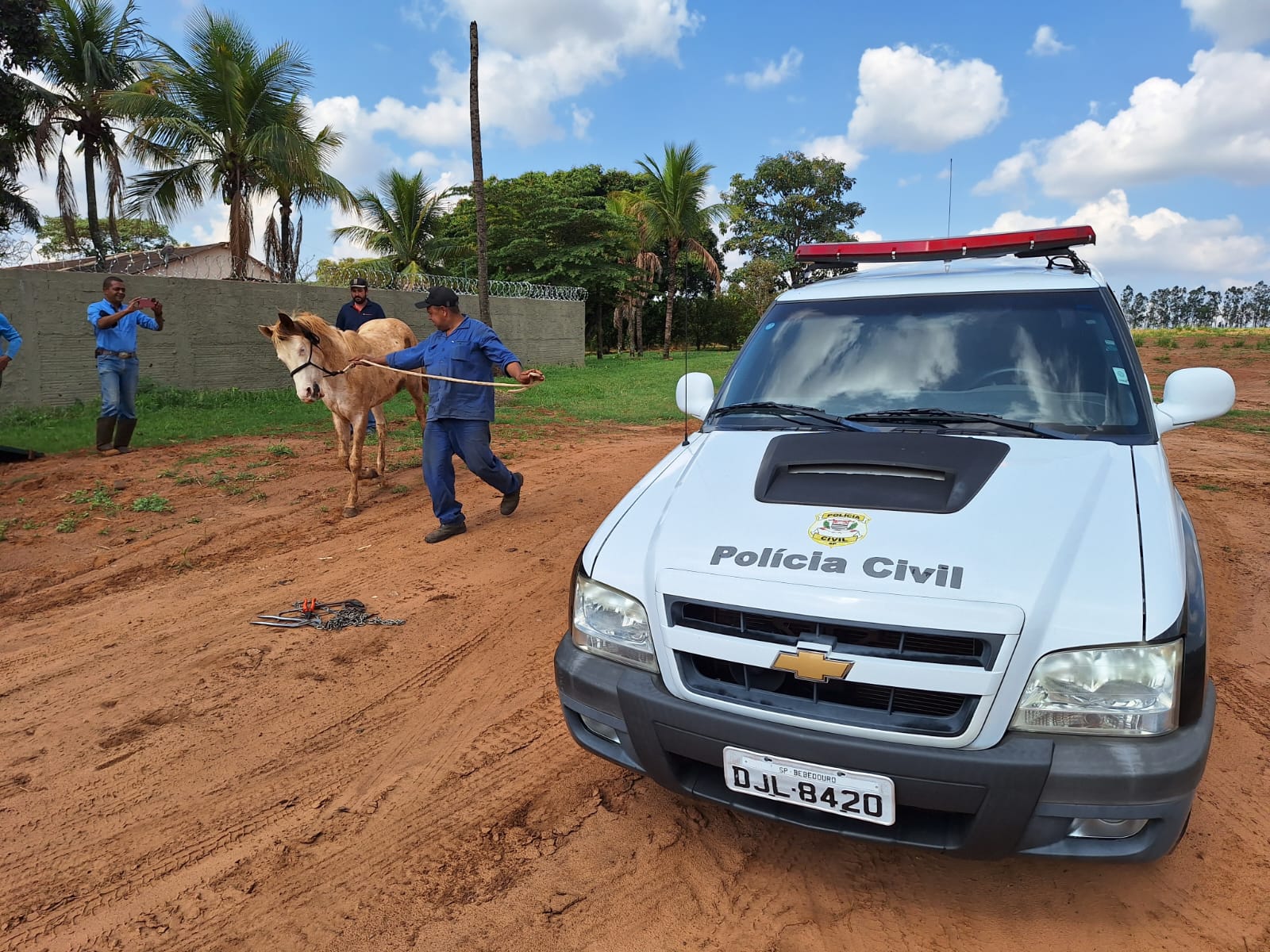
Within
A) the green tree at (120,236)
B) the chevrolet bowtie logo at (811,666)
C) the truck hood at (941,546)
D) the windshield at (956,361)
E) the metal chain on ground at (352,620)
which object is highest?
the green tree at (120,236)

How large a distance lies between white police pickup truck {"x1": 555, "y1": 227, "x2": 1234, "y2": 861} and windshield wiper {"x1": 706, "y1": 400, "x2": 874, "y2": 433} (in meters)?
0.04

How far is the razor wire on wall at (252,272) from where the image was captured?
Result: 1741cm

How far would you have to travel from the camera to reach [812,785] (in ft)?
6.52

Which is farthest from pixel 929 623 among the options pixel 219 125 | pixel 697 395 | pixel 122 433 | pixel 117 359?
pixel 219 125

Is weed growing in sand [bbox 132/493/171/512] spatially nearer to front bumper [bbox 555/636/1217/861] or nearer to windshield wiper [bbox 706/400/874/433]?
windshield wiper [bbox 706/400/874/433]

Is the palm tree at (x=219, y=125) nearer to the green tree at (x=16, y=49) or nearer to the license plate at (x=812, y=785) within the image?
the green tree at (x=16, y=49)

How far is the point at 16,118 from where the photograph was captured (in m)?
12.2

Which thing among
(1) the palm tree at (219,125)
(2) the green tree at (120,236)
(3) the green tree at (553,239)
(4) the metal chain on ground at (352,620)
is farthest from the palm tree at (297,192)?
(2) the green tree at (120,236)

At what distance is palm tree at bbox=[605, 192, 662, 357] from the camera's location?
2862 centimetres

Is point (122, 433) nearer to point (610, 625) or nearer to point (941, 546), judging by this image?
point (610, 625)

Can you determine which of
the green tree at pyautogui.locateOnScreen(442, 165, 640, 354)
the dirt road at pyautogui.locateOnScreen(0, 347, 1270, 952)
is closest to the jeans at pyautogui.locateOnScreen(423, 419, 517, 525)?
the dirt road at pyautogui.locateOnScreen(0, 347, 1270, 952)

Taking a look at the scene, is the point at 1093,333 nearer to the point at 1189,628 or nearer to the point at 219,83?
the point at 1189,628

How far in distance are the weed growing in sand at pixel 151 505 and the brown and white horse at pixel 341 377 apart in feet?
4.99

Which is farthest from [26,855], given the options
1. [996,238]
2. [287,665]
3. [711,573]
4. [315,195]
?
[315,195]
